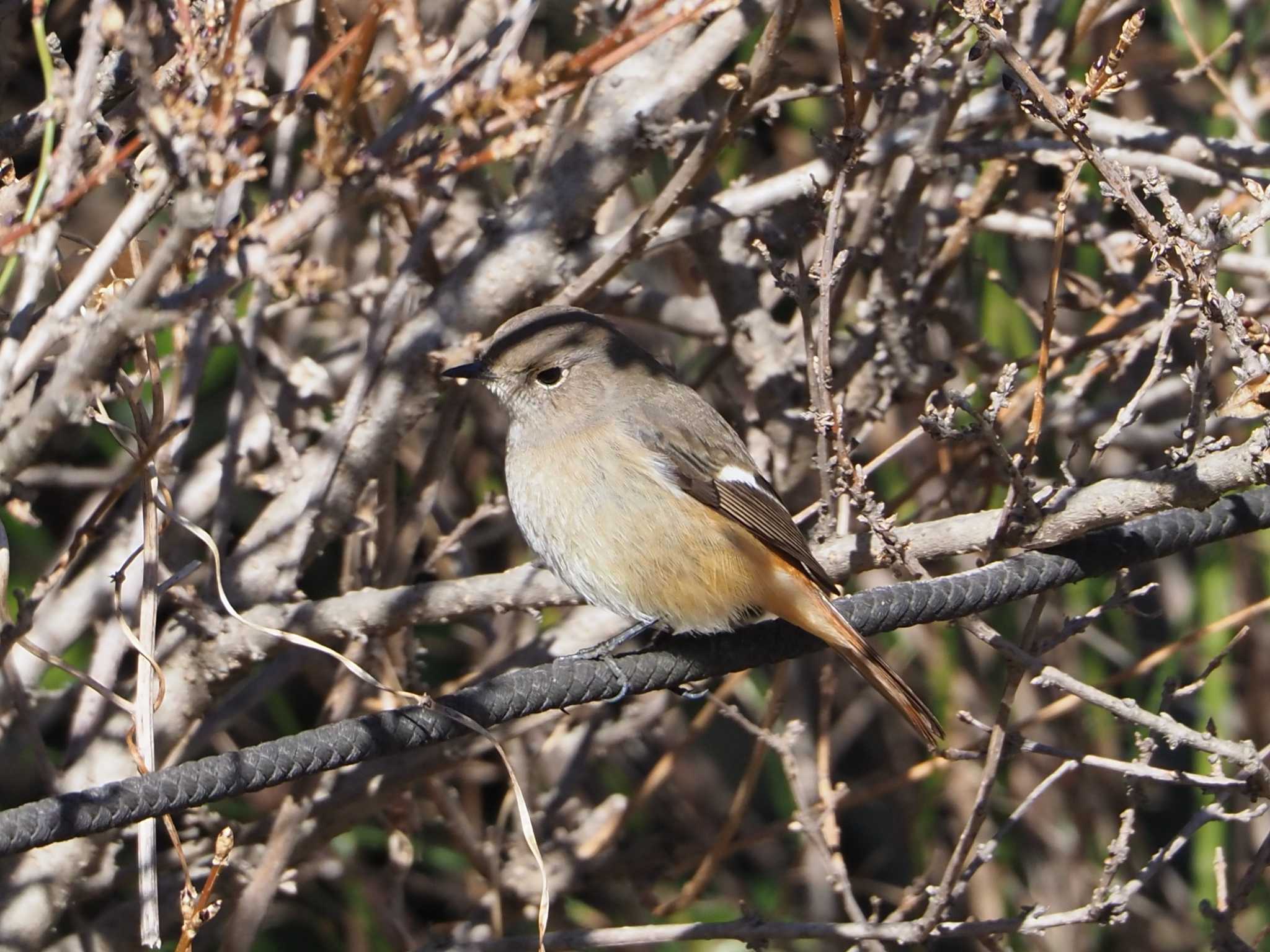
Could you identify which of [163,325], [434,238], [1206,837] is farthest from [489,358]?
[1206,837]

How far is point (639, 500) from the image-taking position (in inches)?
143

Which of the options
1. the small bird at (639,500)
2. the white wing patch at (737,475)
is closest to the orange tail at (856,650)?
the small bird at (639,500)

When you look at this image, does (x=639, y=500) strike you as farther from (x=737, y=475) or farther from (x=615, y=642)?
(x=615, y=642)

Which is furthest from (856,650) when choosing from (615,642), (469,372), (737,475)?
(469,372)

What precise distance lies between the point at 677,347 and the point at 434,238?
178 cm

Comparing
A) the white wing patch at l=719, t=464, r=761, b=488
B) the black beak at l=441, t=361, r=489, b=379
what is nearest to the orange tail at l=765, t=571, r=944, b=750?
the white wing patch at l=719, t=464, r=761, b=488

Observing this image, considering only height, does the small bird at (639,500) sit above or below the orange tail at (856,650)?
above

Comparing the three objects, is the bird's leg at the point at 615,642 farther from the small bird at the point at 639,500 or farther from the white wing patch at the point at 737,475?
the white wing patch at the point at 737,475

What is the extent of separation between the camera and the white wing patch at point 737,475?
3.70m

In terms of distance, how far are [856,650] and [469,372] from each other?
3.88 feet

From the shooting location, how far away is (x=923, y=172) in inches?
144

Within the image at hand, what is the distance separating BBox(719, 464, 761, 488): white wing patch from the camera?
3697mm

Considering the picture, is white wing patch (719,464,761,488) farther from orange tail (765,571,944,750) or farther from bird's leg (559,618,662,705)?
bird's leg (559,618,662,705)

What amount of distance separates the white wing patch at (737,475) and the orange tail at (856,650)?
1.00 ft
